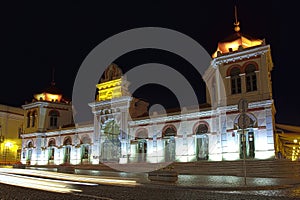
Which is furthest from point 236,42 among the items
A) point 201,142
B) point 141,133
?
point 141,133

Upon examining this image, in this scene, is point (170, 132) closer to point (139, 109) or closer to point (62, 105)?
point (139, 109)

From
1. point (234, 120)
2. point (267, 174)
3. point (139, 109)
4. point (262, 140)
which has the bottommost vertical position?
point (267, 174)

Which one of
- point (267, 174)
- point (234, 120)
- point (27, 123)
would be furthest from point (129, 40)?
point (27, 123)

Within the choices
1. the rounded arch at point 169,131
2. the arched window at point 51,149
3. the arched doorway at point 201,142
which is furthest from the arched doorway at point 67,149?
the arched doorway at point 201,142

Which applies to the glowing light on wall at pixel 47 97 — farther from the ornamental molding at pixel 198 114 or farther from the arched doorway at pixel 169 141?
the arched doorway at pixel 169 141

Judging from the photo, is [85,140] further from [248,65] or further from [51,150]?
[248,65]

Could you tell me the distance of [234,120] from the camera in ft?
81.3

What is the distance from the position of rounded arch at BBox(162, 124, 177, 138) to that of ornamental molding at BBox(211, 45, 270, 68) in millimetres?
7392

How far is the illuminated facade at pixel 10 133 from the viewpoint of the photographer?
47188 mm

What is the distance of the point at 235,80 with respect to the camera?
84.9 ft

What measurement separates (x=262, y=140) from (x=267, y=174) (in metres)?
4.10

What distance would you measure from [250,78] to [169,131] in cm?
950

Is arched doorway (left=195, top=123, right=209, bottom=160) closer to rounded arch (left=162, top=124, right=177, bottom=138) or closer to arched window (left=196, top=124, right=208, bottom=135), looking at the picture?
arched window (left=196, top=124, right=208, bottom=135)

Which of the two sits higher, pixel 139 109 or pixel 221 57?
pixel 221 57
